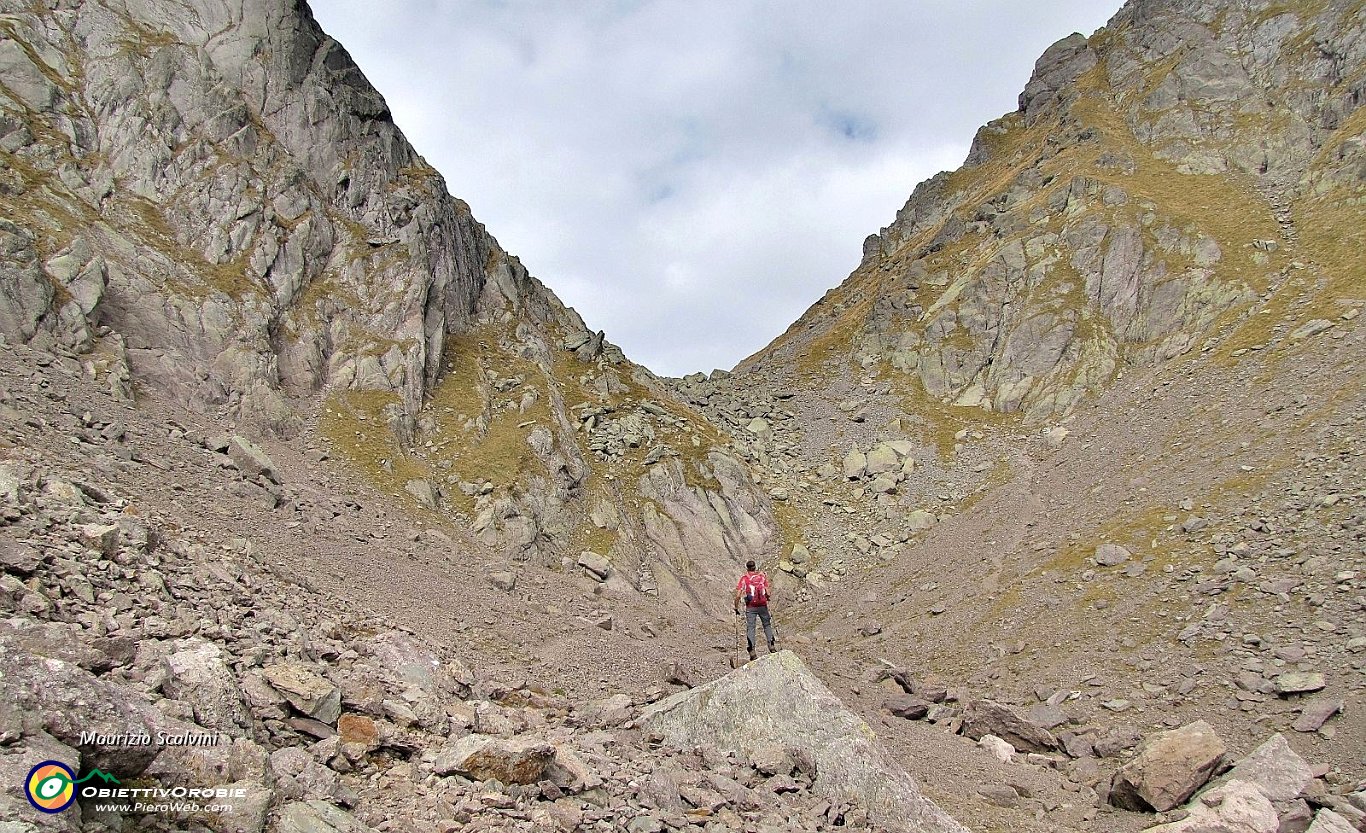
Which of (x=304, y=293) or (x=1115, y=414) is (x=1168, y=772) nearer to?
(x=1115, y=414)

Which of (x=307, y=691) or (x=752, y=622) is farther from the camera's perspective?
(x=752, y=622)

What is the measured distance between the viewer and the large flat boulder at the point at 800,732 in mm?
13102

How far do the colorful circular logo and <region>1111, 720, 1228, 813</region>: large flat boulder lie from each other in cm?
1869

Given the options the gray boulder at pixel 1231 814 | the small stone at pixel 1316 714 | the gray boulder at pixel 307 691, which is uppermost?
the gray boulder at pixel 307 691

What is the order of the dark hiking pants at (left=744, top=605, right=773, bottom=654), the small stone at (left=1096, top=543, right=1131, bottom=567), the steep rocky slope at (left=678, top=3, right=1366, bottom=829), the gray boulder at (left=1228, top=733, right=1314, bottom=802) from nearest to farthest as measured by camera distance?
1. the gray boulder at (left=1228, top=733, right=1314, bottom=802)
2. the dark hiking pants at (left=744, top=605, right=773, bottom=654)
3. the steep rocky slope at (left=678, top=3, right=1366, bottom=829)
4. the small stone at (left=1096, top=543, right=1131, bottom=567)

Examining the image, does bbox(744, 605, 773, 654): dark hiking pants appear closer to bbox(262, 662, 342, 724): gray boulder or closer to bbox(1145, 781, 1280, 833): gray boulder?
bbox(1145, 781, 1280, 833): gray boulder

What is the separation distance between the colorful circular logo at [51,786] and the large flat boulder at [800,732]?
11.0 metres

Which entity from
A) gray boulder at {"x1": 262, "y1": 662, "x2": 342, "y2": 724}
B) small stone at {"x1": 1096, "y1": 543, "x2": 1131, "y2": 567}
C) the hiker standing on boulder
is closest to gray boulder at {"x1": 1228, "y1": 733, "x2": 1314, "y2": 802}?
the hiker standing on boulder

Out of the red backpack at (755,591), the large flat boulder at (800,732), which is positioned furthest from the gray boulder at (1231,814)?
the red backpack at (755,591)

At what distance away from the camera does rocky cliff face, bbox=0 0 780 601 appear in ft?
117

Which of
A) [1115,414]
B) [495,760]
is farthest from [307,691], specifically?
[1115,414]

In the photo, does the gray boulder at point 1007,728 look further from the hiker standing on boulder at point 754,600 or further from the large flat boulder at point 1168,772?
the hiker standing on boulder at point 754,600

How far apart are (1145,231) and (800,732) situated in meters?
66.6

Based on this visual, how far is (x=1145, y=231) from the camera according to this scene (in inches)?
2466
